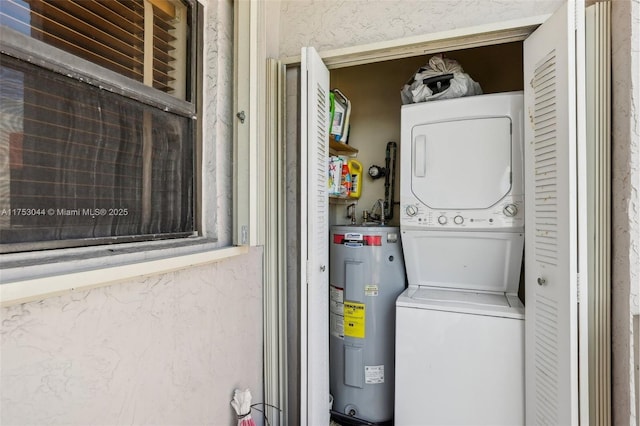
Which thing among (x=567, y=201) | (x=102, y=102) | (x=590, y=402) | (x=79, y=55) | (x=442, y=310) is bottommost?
(x=590, y=402)

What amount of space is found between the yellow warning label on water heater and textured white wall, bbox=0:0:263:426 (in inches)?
24.7

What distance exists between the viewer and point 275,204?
1703 millimetres

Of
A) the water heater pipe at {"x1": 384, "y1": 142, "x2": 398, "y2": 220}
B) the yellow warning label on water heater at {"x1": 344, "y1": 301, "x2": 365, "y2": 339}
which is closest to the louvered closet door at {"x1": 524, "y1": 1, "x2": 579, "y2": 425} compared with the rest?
the yellow warning label on water heater at {"x1": 344, "y1": 301, "x2": 365, "y2": 339}

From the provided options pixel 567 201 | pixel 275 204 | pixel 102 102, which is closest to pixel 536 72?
pixel 567 201

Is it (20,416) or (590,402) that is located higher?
(20,416)

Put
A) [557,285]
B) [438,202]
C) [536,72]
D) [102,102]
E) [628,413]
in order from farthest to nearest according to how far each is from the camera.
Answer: [438,202], [536,72], [557,285], [628,413], [102,102]

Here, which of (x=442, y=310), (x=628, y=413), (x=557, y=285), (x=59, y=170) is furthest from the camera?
(x=442, y=310)

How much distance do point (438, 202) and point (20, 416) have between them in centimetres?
187

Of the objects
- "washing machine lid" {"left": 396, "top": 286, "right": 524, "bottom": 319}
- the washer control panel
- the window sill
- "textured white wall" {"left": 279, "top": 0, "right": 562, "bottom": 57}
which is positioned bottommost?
"washing machine lid" {"left": 396, "top": 286, "right": 524, "bottom": 319}

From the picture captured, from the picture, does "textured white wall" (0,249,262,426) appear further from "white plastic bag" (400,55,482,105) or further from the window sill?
"white plastic bag" (400,55,482,105)

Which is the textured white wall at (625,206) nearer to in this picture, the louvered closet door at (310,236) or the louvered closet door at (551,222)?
the louvered closet door at (551,222)

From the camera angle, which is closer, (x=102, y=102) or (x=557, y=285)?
(x=102, y=102)

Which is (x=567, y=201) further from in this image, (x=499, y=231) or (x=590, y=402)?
(x=590, y=402)

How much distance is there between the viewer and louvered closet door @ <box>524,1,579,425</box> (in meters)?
1.21
